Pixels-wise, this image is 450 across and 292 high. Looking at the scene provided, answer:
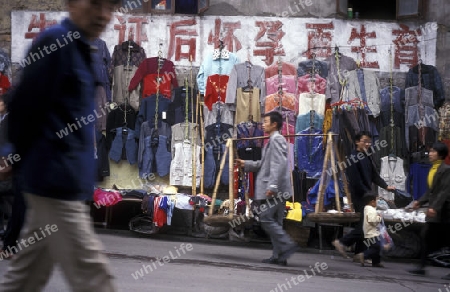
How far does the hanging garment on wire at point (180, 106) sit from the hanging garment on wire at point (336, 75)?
246cm

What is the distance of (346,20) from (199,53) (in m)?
2.81

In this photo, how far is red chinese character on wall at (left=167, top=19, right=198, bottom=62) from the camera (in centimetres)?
1138

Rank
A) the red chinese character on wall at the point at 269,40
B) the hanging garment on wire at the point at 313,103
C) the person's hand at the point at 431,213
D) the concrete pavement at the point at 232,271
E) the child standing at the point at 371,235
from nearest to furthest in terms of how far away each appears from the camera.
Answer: the concrete pavement at the point at 232,271
the person's hand at the point at 431,213
the child standing at the point at 371,235
the hanging garment on wire at the point at 313,103
the red chinese character on wall at the point at 269,40

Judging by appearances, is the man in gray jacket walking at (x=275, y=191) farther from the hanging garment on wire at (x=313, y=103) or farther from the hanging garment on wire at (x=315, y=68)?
the hanging garment on wire at (x=315, y=68)

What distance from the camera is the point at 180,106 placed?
36.5 ft

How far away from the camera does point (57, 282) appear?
537cm

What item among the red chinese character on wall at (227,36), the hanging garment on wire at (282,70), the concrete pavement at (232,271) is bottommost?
the concrete pavement at (232,271)

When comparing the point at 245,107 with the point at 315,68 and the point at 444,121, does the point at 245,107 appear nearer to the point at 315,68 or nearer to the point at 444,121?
Answer: the point at 315,68

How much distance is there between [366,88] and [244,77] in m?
2.21

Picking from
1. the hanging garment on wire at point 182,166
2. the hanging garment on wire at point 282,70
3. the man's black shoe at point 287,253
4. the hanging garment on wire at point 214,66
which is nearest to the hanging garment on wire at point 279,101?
the hanging garment on wire at point 282,70

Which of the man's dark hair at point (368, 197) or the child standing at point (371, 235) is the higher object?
the man's dark hair at point (368, 197)

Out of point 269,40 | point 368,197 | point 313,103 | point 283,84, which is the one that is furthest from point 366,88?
point 368,197

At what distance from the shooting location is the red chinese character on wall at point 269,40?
11.3 metres

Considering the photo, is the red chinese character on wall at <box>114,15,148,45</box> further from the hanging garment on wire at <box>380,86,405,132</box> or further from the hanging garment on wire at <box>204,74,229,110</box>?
the hanging garment on wire at <box>380,86,405,132</box>
